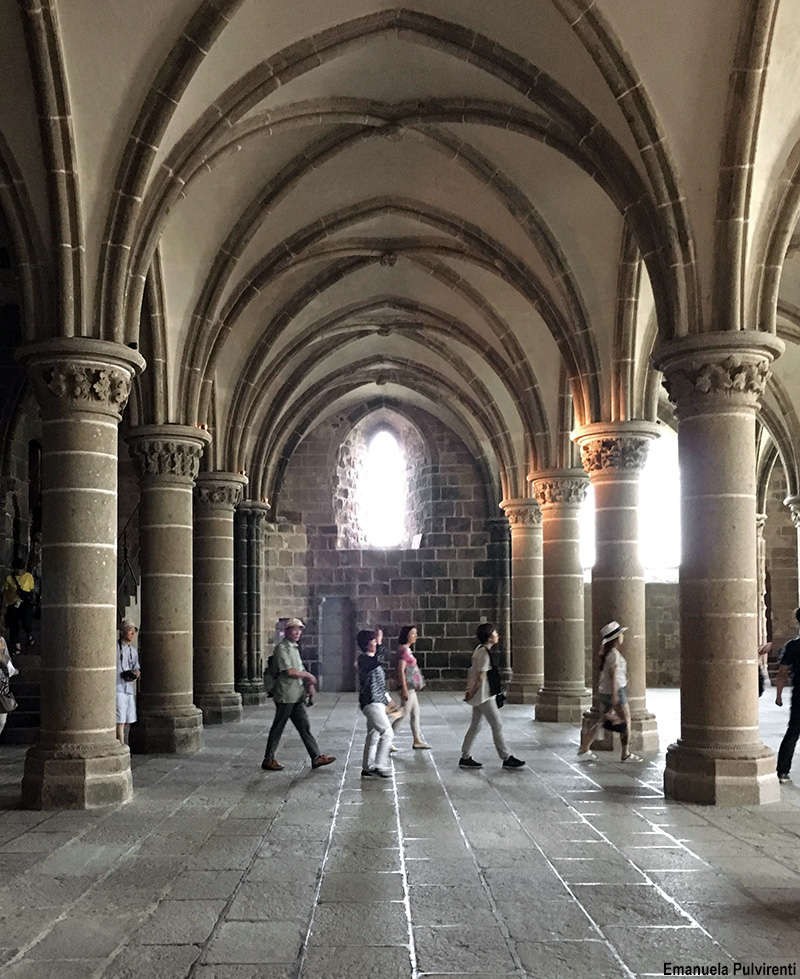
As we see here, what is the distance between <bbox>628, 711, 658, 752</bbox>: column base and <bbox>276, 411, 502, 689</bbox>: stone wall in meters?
11.8

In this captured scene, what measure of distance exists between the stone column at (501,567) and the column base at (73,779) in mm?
15269

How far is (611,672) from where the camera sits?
9719mm

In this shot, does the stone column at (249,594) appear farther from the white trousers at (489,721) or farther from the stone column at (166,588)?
the white trousers at (489,721)

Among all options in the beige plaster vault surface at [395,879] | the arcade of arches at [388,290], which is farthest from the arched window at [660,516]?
the beige plaster vault surface at [395,879]

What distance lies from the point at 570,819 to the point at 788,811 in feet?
5.21

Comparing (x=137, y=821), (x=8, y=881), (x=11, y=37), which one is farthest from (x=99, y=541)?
(x=11, y=37)

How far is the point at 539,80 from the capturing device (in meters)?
9.34

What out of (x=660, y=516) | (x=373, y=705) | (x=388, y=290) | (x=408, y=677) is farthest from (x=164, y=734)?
(x=660, y=516)

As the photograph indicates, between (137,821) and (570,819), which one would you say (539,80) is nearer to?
(570,819)

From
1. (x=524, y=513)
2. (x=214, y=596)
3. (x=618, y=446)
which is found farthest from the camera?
(x=524, y=513)

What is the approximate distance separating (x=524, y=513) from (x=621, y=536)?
6888mm

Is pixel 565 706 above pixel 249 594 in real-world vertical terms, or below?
below

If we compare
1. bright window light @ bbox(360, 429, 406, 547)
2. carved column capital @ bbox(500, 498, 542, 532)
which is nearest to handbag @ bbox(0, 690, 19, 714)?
carved column capital @ bbox(500, 498, 542, 532)

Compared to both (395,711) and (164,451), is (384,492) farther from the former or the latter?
(395,711)
